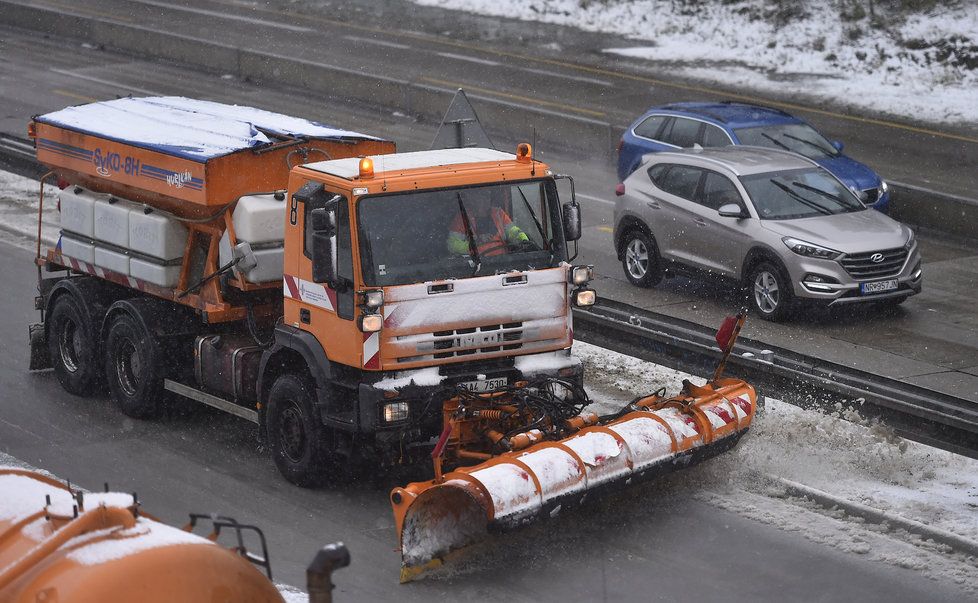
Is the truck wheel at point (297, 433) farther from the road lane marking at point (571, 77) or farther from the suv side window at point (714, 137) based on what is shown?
the road lane marking at point (571, 77)

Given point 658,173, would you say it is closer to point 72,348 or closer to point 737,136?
point 737,136

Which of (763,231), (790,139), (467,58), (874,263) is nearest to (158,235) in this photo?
(763,231)

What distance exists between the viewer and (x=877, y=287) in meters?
15.7

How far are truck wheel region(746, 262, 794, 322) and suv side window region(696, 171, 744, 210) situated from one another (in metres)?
0.82

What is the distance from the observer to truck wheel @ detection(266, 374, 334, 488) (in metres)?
10.7

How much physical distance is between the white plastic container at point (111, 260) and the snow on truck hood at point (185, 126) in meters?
0.99

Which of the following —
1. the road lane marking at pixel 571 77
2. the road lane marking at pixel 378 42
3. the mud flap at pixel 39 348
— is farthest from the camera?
the road lane marking at pixel 378 42

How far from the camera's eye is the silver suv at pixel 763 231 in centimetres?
1563

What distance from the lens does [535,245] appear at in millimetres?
10609

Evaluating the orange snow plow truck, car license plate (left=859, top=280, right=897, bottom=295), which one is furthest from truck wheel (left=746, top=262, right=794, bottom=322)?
the orange snow plow truck

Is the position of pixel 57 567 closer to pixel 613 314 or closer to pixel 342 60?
pixel 613 314

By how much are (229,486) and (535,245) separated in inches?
117

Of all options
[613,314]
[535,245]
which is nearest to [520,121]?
[613,314]

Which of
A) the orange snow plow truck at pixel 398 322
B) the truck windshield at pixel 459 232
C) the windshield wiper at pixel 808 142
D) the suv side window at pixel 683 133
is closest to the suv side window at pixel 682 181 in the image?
the suv side window at pixel 683 133
